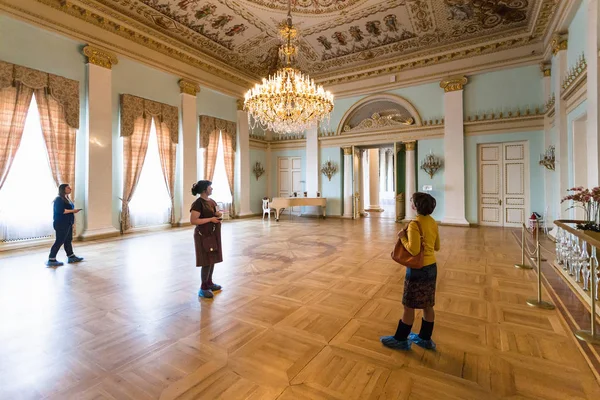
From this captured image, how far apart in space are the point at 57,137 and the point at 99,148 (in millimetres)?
858

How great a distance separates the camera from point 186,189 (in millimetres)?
9602

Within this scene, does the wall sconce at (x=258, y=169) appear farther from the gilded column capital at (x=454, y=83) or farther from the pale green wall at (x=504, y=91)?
the pale green wall at (x=504, y=91)

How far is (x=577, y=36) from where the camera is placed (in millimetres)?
5941

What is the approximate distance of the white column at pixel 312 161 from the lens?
1249 cm

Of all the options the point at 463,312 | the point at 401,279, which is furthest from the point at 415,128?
the point at 463,312

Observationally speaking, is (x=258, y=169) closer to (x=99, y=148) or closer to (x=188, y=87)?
(x=188, y=87)

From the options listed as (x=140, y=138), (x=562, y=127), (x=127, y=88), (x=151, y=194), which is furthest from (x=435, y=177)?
(x=127, y=88)

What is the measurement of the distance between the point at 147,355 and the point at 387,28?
398 inches

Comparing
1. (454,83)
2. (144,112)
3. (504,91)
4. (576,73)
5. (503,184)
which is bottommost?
(503,184)

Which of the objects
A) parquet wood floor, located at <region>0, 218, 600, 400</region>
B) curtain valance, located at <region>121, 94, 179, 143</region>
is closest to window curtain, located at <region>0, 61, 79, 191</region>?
curtain valance, located at <region>121, 94, 179, 143</region>

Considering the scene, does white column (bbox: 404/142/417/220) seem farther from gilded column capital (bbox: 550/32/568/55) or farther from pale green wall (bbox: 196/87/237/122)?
pale green wall (bbox: 196/87/237/122)

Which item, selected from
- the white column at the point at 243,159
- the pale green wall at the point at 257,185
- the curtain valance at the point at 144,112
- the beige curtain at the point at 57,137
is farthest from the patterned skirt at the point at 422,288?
the pale green wall at the point at 257,185

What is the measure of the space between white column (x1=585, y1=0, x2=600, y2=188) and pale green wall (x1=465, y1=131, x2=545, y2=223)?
4400 mm

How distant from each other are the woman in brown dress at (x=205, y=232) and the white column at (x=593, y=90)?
553cm
